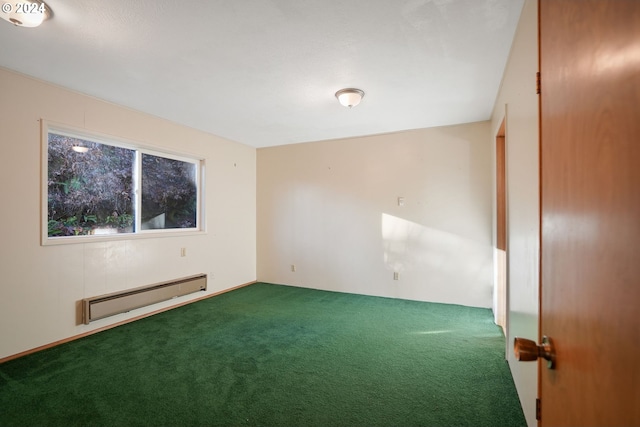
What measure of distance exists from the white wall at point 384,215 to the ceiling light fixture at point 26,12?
368 centimetres

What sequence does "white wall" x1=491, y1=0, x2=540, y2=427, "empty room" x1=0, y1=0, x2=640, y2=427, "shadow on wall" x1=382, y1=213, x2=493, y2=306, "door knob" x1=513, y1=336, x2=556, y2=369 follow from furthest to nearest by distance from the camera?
"shadow on wall" x1=382, y1=213, x2=493, y2=306 → "white wall" x1=491, y1=0, x2=540, y2=427 → "door knob" x1=513, y1=336, x2=556, y2=369 → "empty room" x1=0, y1=0, x2=640, y2=427

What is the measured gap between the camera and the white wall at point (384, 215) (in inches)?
161

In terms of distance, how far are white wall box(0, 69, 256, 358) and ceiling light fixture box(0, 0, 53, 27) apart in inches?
43.0

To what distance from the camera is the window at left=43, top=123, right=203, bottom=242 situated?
305cm

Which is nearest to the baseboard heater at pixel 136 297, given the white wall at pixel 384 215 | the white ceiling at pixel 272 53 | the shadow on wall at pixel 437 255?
the white wall at pixel 384 215

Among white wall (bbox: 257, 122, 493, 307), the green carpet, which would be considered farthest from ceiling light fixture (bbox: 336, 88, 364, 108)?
the green carpet

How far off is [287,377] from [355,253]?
273cm

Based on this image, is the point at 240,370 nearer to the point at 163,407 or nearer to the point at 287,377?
the point at 287,377

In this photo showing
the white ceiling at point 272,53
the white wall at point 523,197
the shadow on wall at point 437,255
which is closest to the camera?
the white wall at point 523,197

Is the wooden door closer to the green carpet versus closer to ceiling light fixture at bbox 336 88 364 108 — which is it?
the green carpet

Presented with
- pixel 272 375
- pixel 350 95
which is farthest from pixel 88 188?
pixel 350 95

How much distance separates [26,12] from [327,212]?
Answer: 3.96m

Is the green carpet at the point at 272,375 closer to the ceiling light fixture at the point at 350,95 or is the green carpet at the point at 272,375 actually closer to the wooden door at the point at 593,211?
the wooden door at the point at 593,211

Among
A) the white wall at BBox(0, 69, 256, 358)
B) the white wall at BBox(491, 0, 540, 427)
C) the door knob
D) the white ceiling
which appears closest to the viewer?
the door knob
